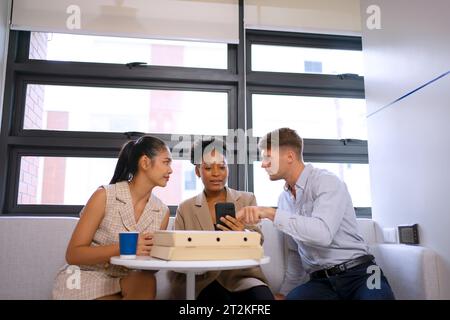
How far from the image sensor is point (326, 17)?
3066 mm

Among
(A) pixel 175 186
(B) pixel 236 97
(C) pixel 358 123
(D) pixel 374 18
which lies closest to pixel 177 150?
(A) pixel 175 186

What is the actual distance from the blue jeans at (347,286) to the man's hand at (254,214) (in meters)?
0.46

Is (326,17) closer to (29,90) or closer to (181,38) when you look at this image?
(181,38)

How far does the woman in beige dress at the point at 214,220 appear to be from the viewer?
70.4 inches

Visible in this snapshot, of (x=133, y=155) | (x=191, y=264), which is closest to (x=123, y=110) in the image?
(x=133, y=155)

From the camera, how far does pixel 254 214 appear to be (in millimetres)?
1717

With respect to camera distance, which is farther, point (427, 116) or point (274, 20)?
point (274, 20)

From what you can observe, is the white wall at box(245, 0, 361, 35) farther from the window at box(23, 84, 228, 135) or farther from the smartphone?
the smartphone

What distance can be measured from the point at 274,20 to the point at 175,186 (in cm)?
147

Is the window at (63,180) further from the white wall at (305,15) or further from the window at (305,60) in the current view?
the white wall at (305,15)

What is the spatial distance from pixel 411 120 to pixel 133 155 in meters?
1.56

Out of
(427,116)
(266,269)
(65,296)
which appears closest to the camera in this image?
(65,296)

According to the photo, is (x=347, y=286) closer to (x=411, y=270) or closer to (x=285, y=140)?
(x=411, y=270)

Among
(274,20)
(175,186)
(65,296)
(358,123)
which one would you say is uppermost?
(274,20)
